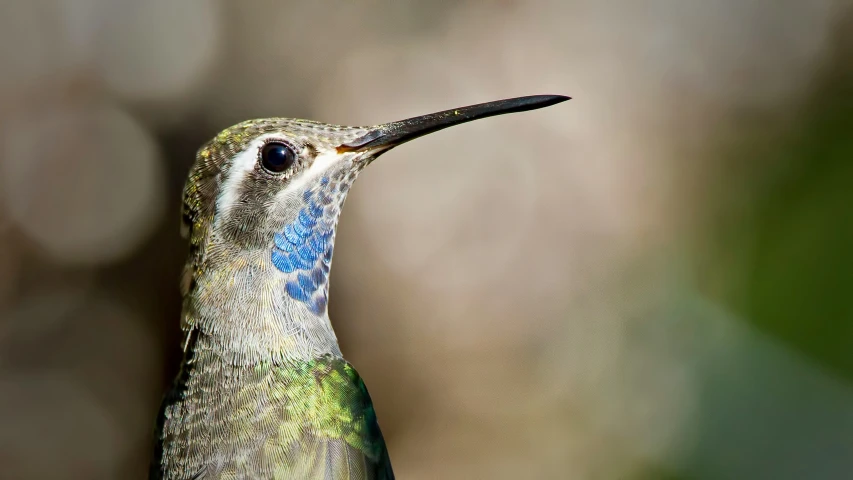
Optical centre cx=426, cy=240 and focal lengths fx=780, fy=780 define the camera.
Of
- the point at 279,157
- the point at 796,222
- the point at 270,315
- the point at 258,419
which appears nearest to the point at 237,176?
the point at 279,157

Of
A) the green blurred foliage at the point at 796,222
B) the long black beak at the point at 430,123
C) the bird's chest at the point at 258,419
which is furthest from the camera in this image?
the green blurred foliage at the point at 796,222

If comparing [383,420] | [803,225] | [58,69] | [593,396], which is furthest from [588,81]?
[58,69]

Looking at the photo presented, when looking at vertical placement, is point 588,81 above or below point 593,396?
above

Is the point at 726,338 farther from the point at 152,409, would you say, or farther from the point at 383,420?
the point at 152,409

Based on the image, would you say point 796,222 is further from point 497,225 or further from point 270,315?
point 270,315

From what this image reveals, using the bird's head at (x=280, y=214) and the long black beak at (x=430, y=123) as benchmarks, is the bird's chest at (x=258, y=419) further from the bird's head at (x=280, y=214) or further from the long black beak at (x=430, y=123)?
the long black beak at (x=430, y=123)

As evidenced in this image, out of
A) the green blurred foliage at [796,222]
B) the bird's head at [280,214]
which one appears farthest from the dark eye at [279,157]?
the green blurred foliage at [796,222]
